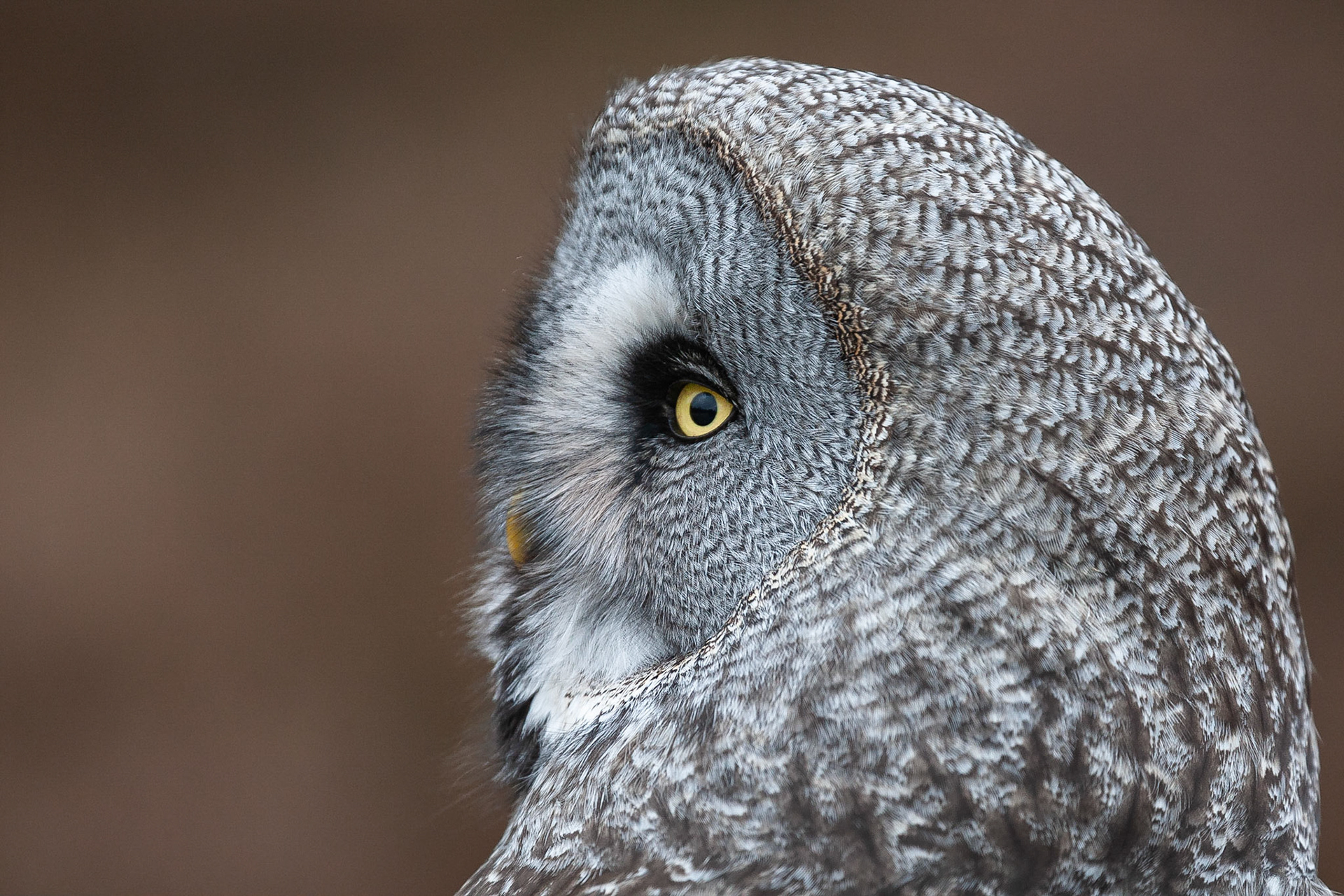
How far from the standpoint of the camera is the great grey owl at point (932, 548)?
0.70 m

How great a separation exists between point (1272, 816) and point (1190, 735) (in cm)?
11

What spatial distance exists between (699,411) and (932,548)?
0.69 feet

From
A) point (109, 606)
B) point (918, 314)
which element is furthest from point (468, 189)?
point (918, 314)

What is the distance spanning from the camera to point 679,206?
832mm

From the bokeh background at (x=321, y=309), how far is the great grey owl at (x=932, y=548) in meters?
1.80

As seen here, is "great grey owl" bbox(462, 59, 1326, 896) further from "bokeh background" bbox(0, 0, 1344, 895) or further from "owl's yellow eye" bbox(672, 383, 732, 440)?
"bokeh background" bbox(0, 0, 1344, 895)

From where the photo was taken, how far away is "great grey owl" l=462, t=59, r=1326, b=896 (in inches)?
27.7

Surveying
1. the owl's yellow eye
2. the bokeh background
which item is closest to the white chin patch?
the owl's yellow eye

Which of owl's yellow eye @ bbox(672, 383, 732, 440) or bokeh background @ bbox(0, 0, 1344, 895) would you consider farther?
bokeh background @ bbox(0, 0, 1344, 895)

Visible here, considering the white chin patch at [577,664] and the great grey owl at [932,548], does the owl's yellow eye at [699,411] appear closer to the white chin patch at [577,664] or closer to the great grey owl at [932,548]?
the great grey owl at [932,548]

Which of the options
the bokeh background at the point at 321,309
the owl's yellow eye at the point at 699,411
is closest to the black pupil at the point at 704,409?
the owl's yellow eye at the point at 699,411

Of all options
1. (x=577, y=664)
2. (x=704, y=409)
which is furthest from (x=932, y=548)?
(x=577, y=664)

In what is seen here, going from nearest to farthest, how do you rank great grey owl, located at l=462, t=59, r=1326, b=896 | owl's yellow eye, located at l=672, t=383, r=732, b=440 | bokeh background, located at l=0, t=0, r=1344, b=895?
great grey owl, located at l=462, t=59, r=1326, b=896 → owl's yellow eye, located at l=672, t=383, r=732, b=440 → bokeh background, located at l=0, t=0, r=1344, b=895

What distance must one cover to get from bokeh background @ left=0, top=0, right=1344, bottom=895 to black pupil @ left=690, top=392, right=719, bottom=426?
5.78ft
